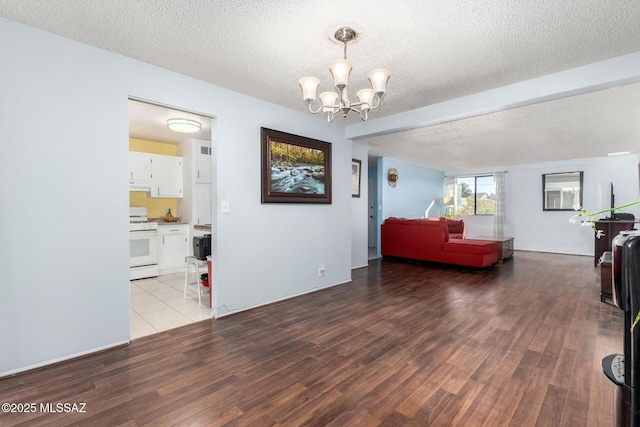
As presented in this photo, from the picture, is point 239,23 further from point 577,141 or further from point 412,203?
point 412,203

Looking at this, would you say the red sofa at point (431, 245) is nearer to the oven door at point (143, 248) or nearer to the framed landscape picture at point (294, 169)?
the framed landscape picture at point (294, 169)

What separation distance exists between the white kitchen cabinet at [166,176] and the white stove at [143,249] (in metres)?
0.68

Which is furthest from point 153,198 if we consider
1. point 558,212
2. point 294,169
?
point 558,212

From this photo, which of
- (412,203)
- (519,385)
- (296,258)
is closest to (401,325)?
(519,385)

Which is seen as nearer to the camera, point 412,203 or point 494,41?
point 494,41

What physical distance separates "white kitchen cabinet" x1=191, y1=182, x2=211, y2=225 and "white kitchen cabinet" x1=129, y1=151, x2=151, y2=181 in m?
0.82

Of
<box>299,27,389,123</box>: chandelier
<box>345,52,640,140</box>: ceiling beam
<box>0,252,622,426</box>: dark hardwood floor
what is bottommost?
<box>0,252,622,426</box>: dark hardwood floor

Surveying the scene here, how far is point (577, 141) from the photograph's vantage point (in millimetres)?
5461

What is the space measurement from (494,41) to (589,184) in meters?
7.30

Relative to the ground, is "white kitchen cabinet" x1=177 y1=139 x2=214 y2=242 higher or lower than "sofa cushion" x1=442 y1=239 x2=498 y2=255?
higher

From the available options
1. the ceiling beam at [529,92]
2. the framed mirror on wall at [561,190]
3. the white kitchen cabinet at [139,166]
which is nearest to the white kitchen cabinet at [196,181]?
the white kitchen cabinet at [139,166]

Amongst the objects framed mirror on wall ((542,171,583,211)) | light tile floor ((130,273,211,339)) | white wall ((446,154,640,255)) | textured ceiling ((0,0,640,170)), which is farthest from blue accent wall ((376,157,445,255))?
light tile floor ((130,273,211,339))

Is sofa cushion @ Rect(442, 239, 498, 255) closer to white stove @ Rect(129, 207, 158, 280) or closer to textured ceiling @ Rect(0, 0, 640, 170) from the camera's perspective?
textured ceiling @ Rect(0, 0, 640, 170)

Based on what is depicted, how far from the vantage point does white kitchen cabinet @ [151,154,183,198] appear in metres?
5.24
